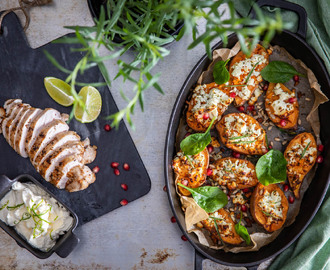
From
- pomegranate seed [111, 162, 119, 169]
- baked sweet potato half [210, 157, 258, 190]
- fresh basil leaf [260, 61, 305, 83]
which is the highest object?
fresh basil leaf [260, 61, 305, 83]

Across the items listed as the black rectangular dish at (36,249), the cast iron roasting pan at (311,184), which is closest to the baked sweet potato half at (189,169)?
the cast iron roasting pan at (311,184)

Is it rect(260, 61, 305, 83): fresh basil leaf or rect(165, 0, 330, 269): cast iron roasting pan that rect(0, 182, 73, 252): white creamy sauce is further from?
rect(260, 61, 305, 83): fresh basil leaf

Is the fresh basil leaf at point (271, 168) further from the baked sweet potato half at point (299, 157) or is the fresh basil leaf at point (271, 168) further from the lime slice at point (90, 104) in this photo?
the lime slice at point (90, 104)

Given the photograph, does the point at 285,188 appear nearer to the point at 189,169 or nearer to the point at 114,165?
the point at 189,169

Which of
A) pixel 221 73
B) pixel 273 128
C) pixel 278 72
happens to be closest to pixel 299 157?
pixel 273 128

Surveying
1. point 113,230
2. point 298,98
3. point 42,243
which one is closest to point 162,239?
point 113,230

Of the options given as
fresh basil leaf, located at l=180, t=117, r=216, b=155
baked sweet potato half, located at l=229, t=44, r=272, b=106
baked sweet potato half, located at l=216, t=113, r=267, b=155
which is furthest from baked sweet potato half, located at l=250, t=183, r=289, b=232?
baked sweet potato half, located at l=229, t=44, r=272, b=106
